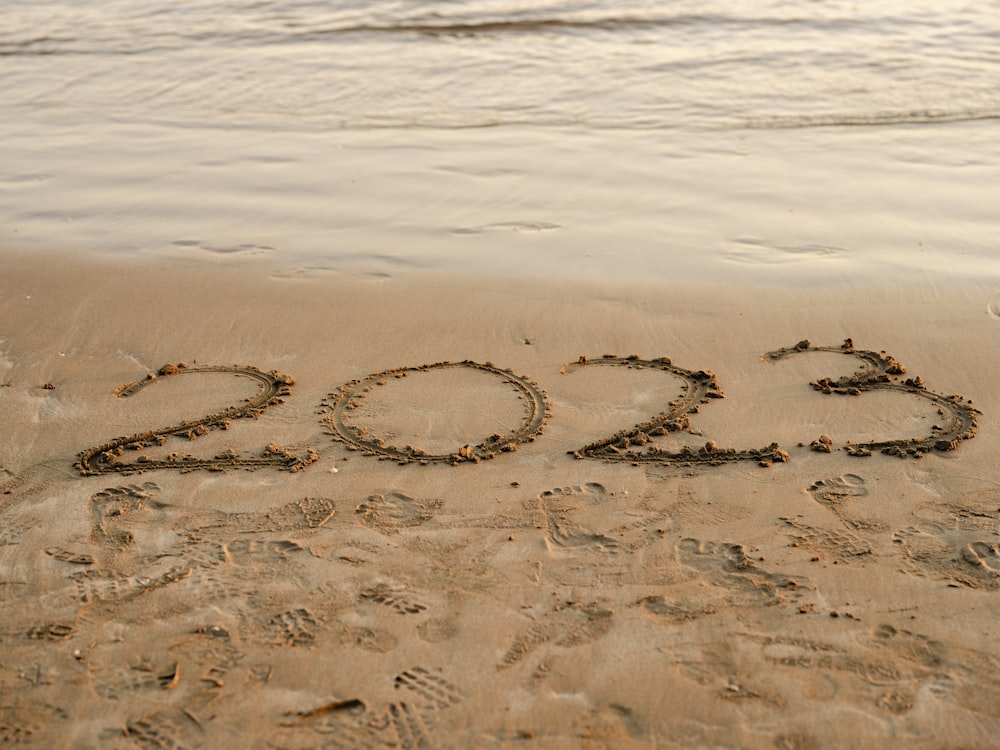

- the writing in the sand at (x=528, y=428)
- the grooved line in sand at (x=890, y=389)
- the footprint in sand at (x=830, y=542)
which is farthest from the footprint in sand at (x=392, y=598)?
the grooved line in sand at (x=890, y=389)

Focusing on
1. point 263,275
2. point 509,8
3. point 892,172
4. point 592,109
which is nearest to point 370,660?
point 263,275

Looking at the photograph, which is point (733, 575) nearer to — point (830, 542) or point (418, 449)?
point (830, 542)

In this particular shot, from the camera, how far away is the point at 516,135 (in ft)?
23.3

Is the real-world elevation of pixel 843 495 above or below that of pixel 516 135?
below

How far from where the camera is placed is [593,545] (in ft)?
9.59

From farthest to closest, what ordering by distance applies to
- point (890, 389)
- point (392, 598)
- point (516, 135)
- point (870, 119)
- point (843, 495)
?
point (870, 119) < point (516, 135) < point (890, 389) < point (843, 495) < point (392, 598)

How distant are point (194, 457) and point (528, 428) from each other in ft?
4.07

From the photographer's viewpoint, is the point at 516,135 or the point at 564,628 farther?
the point at 516,135

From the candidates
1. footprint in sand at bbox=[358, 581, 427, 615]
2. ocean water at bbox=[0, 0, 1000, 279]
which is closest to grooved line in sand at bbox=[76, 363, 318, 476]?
footprint in sand at bbox=[358, 581, 427, 615]

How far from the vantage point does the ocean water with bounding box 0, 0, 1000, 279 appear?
5148 mm

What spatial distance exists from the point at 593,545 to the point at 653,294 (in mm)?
1963

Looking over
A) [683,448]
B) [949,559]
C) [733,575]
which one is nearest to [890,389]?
[683,448]

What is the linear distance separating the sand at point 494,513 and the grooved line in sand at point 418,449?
2 centimetres

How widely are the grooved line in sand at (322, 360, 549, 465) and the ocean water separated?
1.02 meters
